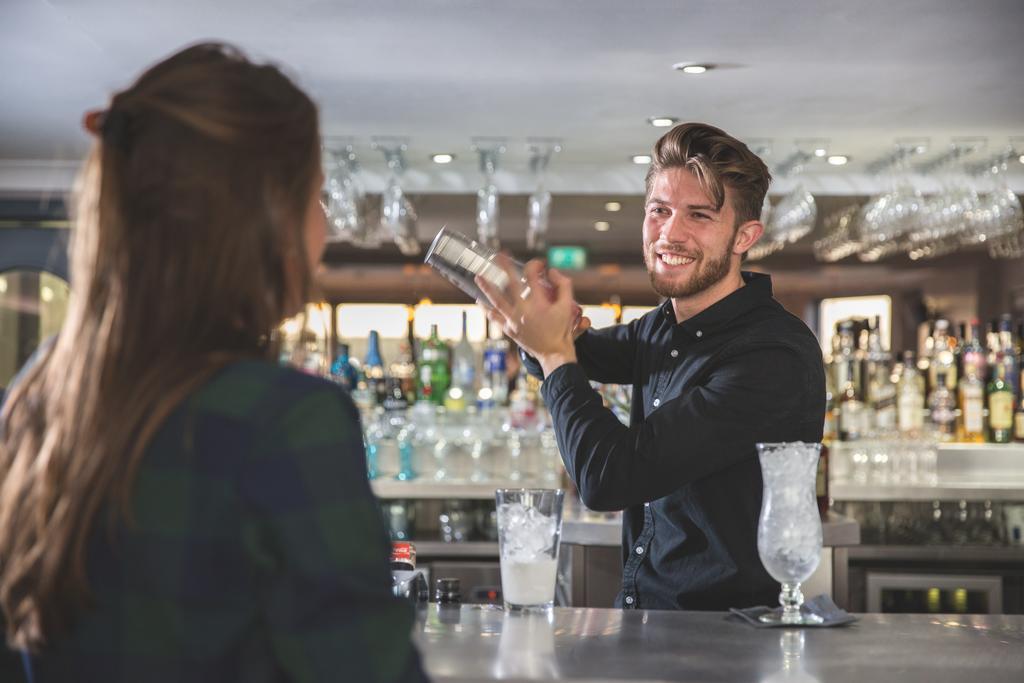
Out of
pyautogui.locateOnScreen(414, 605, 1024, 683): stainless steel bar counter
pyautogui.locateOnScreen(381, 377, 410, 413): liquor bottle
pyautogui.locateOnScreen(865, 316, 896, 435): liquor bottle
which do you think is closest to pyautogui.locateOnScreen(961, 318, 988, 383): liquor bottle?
pyautogui.locateOnScreen(865, 316, 896, 435): liquor bottle

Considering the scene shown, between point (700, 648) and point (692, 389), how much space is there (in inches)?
18.4

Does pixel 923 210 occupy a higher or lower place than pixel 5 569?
higher

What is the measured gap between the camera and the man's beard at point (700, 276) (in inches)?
74.8

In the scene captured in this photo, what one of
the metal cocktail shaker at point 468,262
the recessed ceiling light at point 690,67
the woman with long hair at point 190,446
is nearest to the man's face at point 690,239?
the metal cocktail shaker at point 468,262

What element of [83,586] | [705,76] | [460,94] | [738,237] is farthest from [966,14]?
[83,586]

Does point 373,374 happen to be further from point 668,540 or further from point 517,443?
point 668,540

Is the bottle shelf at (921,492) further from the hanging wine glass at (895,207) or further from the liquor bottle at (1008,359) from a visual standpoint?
the hanging wine glass at (895,207)

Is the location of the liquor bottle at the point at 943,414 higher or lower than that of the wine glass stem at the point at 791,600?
higher

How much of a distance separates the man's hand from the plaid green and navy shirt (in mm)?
919

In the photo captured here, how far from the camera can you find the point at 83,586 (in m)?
0.72

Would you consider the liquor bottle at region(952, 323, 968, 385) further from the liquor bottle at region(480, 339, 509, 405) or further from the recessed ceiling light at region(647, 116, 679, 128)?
the liquor bottle at region(480, 339, 509, 405)

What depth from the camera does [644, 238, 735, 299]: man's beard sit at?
190 cm

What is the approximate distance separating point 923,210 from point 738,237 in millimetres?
2480

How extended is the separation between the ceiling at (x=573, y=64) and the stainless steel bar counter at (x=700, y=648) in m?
1.70
